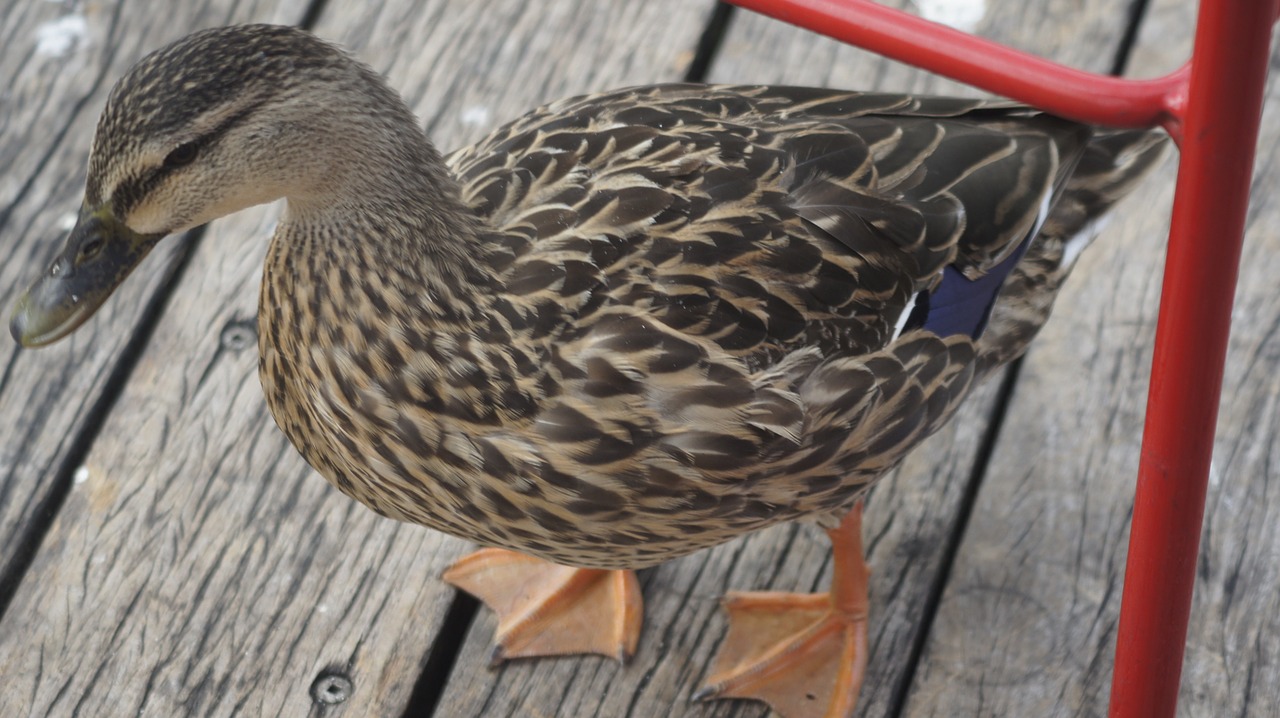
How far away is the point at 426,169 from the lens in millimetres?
1849

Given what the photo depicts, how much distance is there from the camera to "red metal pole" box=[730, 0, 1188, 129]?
157 cm

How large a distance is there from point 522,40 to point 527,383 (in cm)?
143

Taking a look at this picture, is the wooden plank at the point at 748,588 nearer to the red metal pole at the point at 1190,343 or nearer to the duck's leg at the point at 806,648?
the duck's leg at the point at 806,648

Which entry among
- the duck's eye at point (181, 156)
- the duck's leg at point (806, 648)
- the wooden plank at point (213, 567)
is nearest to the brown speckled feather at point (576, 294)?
the duck's eye at point (181, 156)

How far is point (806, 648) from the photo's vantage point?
7.61ft

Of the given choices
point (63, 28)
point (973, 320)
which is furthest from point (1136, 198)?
point (63, 28)

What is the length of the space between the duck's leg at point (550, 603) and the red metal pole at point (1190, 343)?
821 millimetres

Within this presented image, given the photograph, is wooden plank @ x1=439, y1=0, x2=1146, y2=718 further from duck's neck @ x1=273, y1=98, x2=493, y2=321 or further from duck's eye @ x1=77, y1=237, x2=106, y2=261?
duck's eye @ x1=77, y1=237, x2=106, y2=261

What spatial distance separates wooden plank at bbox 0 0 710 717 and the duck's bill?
666mm

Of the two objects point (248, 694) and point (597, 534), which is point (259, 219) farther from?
point (597, 534)

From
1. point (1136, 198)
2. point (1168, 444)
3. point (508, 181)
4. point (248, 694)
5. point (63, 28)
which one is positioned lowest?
point (248, 694)

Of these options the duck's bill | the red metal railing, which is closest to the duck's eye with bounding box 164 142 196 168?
the duck's bill

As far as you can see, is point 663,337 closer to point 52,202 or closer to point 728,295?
point 728,295

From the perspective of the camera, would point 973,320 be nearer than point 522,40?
Yes
